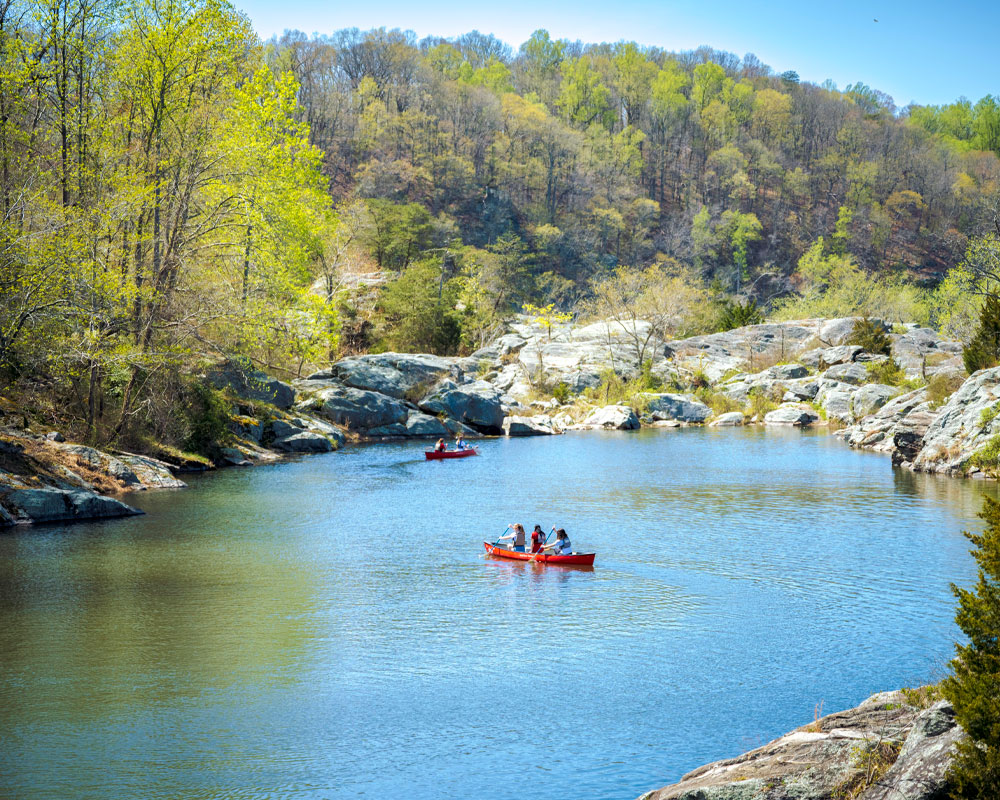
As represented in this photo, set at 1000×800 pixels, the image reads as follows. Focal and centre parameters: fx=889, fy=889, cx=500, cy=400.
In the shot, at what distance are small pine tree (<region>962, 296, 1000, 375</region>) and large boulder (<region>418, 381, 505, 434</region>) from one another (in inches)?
1153

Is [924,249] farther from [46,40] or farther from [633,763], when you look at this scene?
[633,763]

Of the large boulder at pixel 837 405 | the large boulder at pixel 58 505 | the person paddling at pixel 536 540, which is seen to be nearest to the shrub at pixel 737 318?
the large boulder at pixel 837 405

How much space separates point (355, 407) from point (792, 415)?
3409cm

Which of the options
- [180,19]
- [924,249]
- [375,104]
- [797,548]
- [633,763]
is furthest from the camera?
[924,249]

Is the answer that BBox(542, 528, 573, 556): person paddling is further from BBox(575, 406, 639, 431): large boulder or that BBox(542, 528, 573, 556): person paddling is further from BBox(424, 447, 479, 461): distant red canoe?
BBox(575, 406, 639, 431): large boulder

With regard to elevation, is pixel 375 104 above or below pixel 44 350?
above

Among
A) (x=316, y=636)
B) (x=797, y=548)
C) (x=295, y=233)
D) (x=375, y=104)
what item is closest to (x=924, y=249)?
(x=375, y=104)

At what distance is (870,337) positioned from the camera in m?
75.9

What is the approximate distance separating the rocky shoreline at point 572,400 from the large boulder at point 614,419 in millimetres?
116

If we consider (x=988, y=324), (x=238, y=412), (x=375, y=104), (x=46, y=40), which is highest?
(x=375, y=104)

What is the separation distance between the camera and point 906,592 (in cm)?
2152

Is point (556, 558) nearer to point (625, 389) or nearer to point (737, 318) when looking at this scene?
point (625, 389)

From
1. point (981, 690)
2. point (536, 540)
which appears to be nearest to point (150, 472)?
point (536, 540)

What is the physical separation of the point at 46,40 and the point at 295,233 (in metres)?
18.7
